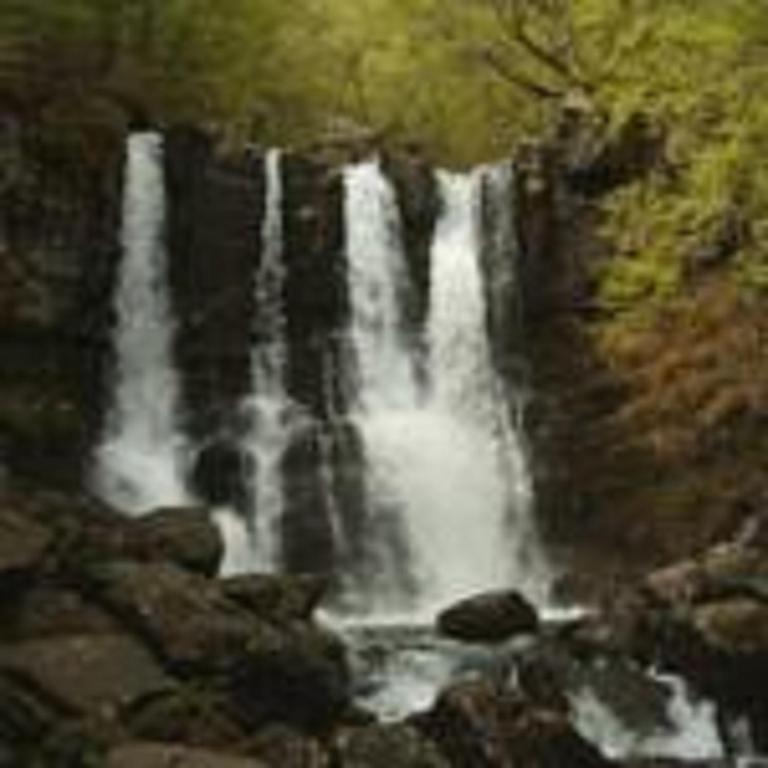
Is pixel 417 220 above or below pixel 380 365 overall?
above

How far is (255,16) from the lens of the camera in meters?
42.6

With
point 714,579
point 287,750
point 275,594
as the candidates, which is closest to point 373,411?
point 714,579

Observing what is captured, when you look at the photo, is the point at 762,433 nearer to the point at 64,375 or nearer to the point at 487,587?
the point at 487,587

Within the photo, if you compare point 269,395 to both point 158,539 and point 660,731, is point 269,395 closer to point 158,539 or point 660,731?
point 158,539

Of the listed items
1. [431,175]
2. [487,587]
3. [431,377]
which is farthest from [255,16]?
[487,587]

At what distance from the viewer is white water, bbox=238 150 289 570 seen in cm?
3009

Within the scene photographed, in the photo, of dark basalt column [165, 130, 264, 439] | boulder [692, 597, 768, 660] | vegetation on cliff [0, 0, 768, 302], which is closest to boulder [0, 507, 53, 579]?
boulder [692, 597, 768, 660]

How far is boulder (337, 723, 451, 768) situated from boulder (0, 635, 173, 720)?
6.23 ft

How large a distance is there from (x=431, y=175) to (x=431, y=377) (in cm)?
398

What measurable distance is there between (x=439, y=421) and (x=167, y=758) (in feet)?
51.8

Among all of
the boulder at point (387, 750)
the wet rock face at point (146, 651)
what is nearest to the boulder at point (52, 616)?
the wet rock face at point (146, 651)

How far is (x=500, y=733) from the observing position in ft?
62.4

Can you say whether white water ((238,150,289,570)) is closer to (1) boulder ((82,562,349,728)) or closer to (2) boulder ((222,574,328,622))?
(2) boulder ((222,574,328,622))

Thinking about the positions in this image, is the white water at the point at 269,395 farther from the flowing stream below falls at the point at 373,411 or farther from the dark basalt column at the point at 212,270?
the dark basalt column at the point at 212,270
